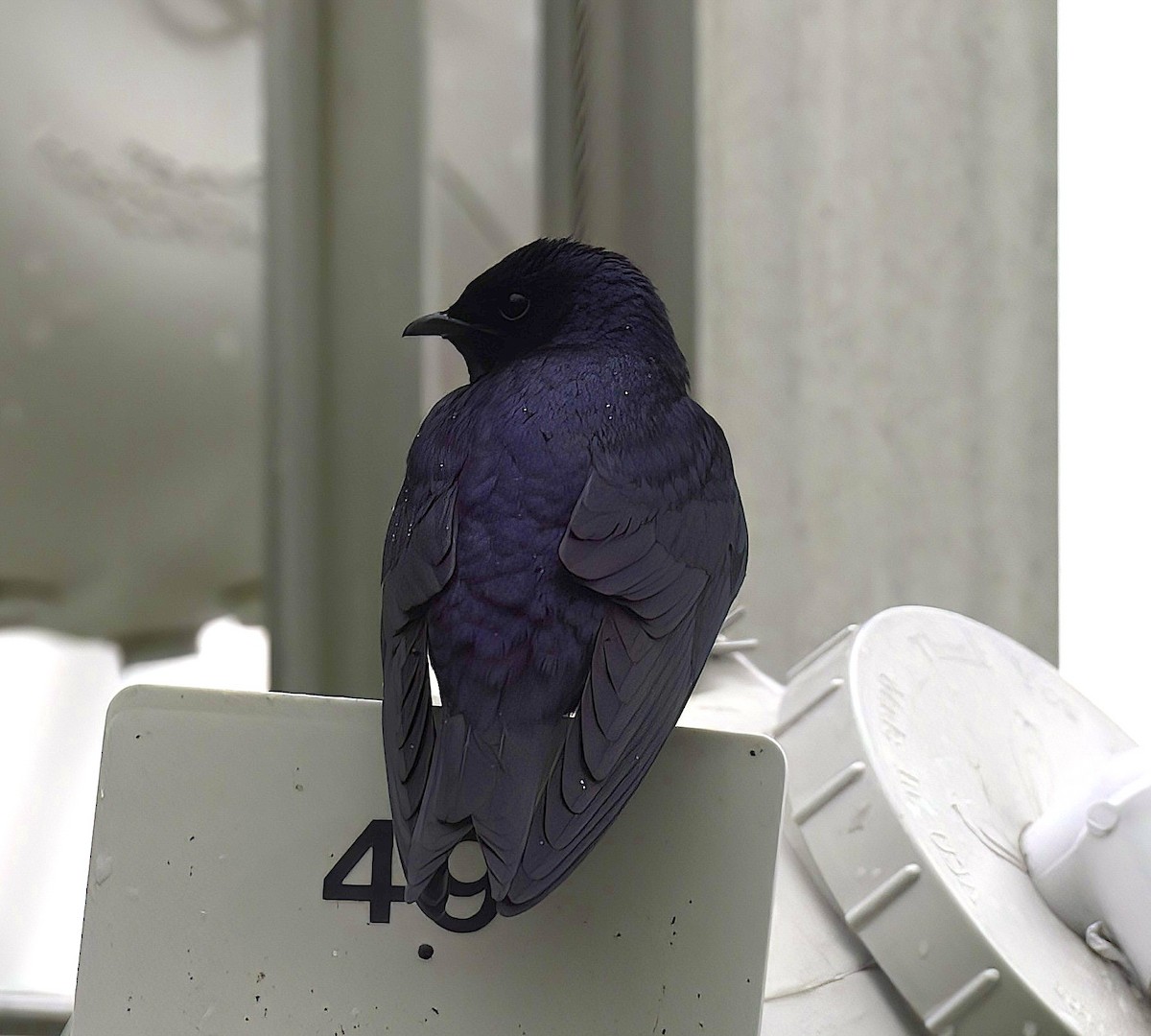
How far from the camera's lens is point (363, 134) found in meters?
1.16

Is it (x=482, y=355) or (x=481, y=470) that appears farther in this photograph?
(x=482, y=355)

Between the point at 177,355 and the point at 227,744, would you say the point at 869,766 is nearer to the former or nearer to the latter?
the point at 227,744

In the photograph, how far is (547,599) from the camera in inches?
15.4

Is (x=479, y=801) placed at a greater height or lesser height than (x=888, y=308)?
lesser

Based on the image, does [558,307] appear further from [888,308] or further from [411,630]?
[888,308]

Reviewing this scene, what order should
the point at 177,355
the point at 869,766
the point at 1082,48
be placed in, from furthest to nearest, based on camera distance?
the point at 177,355 → the point at 1082,48 → the point at 869,766

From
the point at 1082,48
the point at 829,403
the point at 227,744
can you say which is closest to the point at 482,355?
the point at 227,744

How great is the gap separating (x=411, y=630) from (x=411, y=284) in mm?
801

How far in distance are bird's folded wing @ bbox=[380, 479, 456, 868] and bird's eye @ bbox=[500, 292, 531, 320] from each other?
10cm

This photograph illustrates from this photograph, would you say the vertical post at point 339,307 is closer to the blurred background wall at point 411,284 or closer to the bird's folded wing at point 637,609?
the blurred background wall at point 411,284

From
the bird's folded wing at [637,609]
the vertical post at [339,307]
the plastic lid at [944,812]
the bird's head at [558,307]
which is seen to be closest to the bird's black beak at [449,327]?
the bird's head at [558,307]

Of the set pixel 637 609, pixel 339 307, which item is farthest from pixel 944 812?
pixel 339 307

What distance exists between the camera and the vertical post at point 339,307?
1.13 m

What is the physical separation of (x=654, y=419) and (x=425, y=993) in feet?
0.72
